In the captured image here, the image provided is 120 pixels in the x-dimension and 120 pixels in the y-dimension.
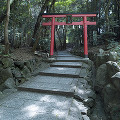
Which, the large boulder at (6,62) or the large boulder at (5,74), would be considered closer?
the large boulder at (5,74)

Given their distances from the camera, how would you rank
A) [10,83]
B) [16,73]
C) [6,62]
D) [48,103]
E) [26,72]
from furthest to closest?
[26,72] → [16,73] → [6,62] → [10,83] → [48,103]

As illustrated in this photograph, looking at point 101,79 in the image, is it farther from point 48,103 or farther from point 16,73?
point 16,73

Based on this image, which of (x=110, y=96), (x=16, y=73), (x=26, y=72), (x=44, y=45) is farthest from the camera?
(x=44, y=45)

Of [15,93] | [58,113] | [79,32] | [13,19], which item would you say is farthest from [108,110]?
[79,32]

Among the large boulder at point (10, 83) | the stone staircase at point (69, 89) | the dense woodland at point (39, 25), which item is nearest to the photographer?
the stone staircase at point (69, 89)

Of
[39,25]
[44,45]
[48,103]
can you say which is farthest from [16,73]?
[39,25]


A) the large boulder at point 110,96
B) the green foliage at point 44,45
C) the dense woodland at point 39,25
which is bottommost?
the large boulder at point 110,96

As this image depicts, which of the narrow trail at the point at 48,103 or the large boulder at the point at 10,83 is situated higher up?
the large boulder at the point at 10,83

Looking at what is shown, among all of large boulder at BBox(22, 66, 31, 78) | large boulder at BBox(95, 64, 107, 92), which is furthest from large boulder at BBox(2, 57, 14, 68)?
large boulder at BBox(95, 64, 107, 92)

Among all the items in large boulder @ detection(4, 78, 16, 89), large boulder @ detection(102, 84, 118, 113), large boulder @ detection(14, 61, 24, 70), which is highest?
large boulder @ detection(14, 61, 24, 70)

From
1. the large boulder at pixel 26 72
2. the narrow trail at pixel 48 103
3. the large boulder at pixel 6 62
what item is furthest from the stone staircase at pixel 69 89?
the large boulder at pixel 6 62

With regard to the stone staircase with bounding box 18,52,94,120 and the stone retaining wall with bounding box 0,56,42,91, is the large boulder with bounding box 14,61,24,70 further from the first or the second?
the stone staircase with bounding box 18,52,94,120

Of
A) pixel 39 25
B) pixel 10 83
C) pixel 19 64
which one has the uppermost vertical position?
pixel 39 25

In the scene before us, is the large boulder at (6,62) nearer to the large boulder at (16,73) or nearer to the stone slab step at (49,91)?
the large boulder at (16,73)
